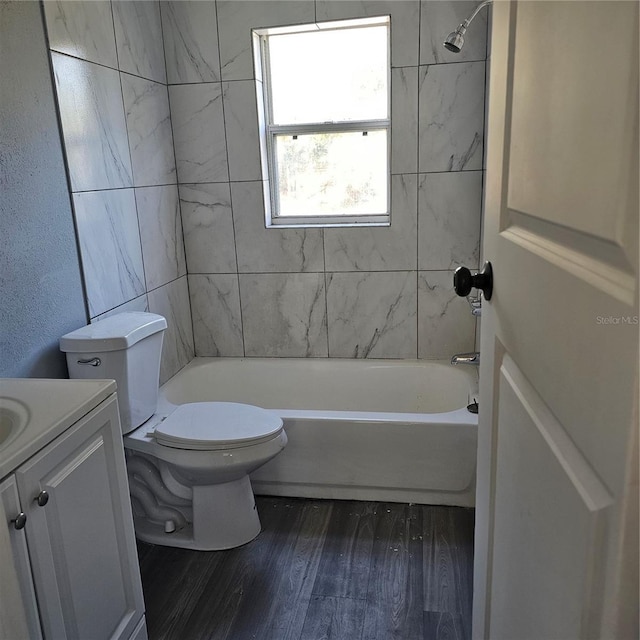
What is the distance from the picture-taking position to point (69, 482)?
133cm

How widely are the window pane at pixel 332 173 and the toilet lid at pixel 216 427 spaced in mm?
1204

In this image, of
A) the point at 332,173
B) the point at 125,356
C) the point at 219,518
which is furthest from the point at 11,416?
the point at 332,173

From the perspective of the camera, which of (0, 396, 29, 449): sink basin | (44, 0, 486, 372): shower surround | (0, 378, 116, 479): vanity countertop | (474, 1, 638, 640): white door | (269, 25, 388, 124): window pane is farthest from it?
(269, 25, 388, 124): window pane

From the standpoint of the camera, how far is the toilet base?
2193 mm

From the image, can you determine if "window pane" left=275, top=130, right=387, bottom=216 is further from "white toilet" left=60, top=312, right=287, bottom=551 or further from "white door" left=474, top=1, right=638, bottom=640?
"white door" left=474, top=1, right=638, bottom=640

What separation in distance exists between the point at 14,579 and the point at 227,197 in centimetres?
216

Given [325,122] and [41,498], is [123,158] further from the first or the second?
[41,498]

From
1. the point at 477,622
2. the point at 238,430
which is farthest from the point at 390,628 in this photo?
the point at 238,430

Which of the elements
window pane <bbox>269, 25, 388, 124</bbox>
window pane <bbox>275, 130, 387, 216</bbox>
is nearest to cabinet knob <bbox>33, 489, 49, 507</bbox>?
window pane <bbox>275, 130, 387, 216</bbox>

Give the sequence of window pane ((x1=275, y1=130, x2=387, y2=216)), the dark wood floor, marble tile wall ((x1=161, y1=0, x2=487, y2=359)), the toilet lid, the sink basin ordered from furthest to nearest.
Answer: window pane ((x1=275, y1=130, x2=387, y2=216)) → marble tile wall ((x1=161, y1=0, x2=487, y2=359)) → the toilet lid → the dark wood floor → the sink basin

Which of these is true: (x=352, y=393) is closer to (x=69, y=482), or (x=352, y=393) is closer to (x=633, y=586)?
(x=69, y=482)

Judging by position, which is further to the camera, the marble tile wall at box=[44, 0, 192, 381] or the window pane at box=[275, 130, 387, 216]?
the window pane at box=[275, 130, 387, 216]

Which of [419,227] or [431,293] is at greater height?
[419,227]

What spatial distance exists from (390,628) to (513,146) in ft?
4.87
